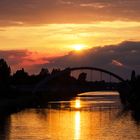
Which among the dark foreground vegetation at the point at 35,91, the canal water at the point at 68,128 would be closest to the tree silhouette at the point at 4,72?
the dark foreground vegetation at the point at 35,91

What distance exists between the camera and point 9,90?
122 m

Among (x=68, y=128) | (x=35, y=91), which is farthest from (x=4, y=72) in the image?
(x=68, y=128)

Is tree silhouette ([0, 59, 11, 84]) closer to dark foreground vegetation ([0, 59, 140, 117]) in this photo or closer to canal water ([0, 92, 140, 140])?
dark foreground vegetation ([0, 59, 140, 117])

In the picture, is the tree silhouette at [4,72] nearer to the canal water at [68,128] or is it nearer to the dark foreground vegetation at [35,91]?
the dark foreground vegetation at [35,91]

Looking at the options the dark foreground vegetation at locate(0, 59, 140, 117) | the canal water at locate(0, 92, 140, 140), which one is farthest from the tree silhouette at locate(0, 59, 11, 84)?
the canal water at locate(0, 92, 140, 140)

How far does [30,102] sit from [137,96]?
63.3 feet

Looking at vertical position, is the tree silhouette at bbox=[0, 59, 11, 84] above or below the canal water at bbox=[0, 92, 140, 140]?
above

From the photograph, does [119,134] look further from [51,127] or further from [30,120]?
[30,120]

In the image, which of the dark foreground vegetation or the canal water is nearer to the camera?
the canal water

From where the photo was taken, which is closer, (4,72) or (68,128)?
(68,128)

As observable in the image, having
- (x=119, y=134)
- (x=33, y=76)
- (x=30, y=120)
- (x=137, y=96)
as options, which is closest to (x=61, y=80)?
(x=33, y=76)

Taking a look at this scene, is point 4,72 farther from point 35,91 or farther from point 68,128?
point 68,128

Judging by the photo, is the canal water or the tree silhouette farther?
the tree silhouette

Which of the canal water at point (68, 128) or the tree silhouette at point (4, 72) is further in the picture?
the tree silhouette at point (4, 72)
